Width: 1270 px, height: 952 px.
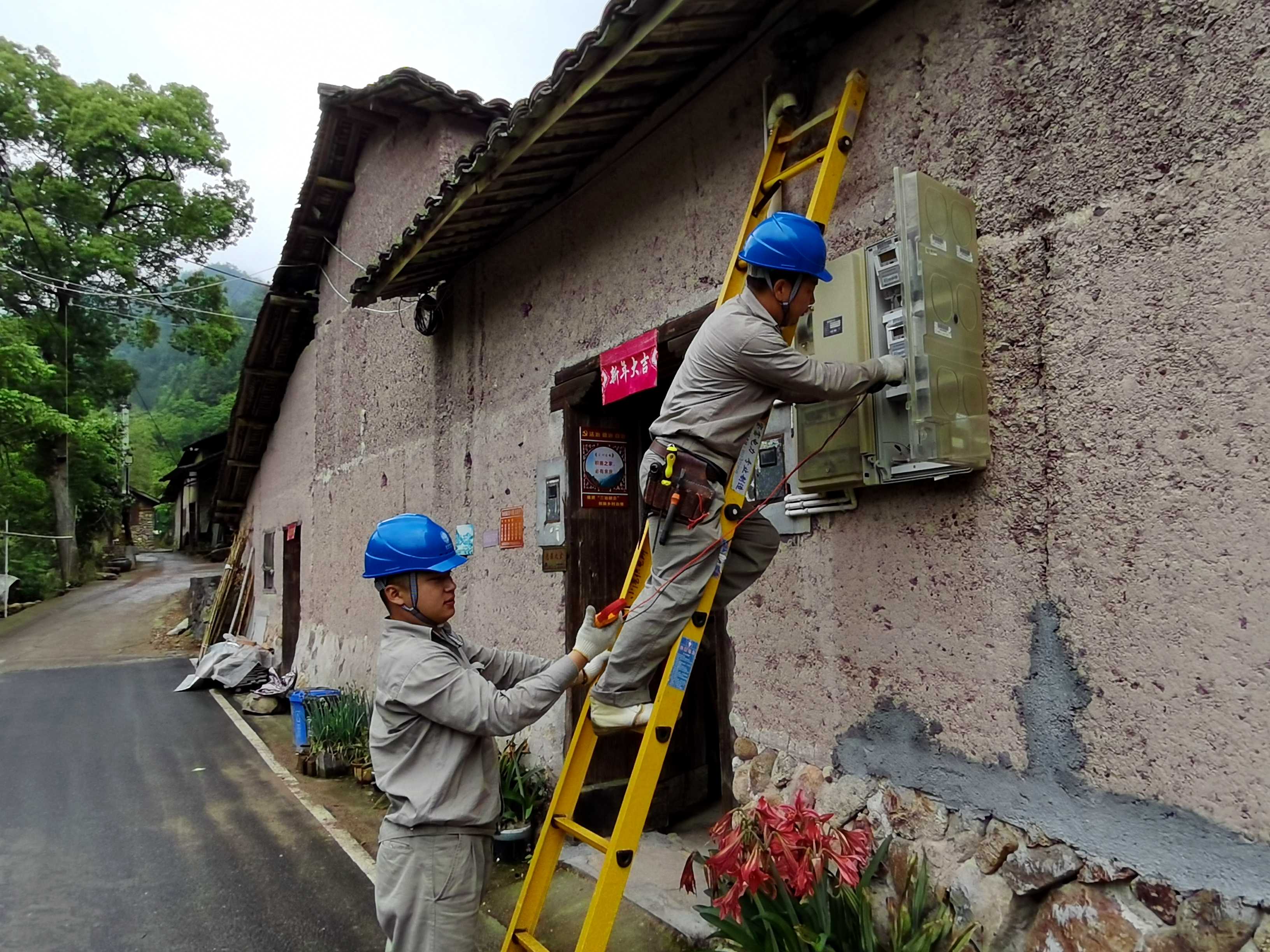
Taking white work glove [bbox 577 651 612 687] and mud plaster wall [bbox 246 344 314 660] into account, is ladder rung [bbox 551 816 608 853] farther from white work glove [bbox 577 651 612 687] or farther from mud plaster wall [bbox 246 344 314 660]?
mud plaster wall [bbox 246 344 314 660]

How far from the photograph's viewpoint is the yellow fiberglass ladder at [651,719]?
238 cm

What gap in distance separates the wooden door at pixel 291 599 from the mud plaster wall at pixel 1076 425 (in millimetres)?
9936

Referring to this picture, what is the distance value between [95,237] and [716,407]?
26.1 meters

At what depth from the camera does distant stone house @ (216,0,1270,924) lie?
2.22m

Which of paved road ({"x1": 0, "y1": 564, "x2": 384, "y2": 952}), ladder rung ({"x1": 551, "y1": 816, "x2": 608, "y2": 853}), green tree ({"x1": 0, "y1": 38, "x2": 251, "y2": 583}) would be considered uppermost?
green tree ({"x1": 0, "y1": 38, "x2": 251, "y2": 583})

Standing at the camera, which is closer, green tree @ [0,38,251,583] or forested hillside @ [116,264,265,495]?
green tree @ [0,38,251,583]

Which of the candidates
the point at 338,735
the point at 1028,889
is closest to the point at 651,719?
the point at 1028,889

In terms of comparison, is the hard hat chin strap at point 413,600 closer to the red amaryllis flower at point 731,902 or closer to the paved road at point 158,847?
the red amaryllis flower at point 731,902

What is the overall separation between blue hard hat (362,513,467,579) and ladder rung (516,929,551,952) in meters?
1.18

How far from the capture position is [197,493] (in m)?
34.2

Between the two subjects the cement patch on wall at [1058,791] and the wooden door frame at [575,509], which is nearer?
the cement patch on wall at [1058,791]

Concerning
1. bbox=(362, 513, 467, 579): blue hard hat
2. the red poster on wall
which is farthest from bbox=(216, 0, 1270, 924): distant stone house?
bbox=(362, 513, 467, 579): blue hard hat

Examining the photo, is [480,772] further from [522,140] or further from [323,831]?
[323,831]

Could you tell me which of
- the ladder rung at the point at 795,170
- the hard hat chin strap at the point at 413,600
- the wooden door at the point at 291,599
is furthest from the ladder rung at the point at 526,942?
the wooden door at the point at 291,599
